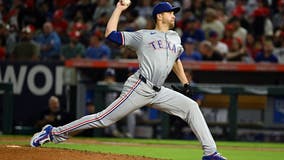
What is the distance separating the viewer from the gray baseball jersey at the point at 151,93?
805 centimetres

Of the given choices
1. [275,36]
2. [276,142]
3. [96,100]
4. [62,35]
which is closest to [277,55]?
[275,36]

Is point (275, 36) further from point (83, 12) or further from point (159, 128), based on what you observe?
point (83, 12)

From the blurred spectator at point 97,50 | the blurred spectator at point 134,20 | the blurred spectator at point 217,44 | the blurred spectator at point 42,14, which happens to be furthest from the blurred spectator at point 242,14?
the blurred spectator at point 42,14

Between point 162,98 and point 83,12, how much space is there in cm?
1055

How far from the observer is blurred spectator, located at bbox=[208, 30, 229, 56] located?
15.3m

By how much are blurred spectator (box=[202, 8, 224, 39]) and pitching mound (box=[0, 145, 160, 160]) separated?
8.57 meters

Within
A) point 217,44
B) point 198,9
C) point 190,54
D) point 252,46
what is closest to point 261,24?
point 252,46

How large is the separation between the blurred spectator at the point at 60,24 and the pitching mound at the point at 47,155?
29.3ft

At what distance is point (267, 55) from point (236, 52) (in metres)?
0.67

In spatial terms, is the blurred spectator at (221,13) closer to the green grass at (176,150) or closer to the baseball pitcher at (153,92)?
the green grass at (176,150)

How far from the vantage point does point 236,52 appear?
15086 mm

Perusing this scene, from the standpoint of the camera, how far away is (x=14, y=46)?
1648cm

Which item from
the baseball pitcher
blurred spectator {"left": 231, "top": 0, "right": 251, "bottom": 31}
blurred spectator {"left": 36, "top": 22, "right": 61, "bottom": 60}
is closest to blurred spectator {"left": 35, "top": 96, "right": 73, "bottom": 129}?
blurred spectator {"left": 36, "top": 22, "right": 61, "bottom": 60}

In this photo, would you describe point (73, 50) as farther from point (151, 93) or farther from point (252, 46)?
point (151, 93)
